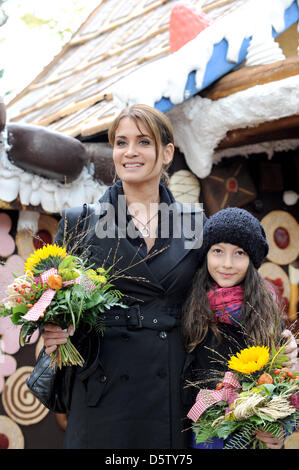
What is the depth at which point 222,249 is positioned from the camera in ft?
7.88

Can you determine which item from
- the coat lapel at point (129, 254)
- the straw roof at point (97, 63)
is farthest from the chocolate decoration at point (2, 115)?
the coat lapel at point (129, 254)

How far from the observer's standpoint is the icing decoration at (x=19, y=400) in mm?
3803

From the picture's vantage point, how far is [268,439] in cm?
190

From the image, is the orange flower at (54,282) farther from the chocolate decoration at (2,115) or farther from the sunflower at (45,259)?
the chocolate decoration at (2,115)

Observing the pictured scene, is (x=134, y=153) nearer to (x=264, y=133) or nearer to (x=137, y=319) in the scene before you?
(x=137, y=319)

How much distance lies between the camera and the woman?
2158 mm

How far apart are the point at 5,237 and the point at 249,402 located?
243cm

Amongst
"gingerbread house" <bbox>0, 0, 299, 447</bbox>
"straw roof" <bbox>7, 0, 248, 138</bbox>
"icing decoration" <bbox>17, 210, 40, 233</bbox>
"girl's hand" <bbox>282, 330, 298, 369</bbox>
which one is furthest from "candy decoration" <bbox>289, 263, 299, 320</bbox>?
"girl's hand" <bbox>282, 330, 298, 369</bbox>

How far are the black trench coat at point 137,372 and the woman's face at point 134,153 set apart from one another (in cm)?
21

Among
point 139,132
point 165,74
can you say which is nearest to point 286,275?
point 165,74

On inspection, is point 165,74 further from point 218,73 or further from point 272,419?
point 272,419

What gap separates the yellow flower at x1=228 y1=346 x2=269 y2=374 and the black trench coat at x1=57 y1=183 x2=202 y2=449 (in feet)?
1.01

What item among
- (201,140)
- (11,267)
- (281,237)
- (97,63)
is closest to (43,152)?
(11,267)
